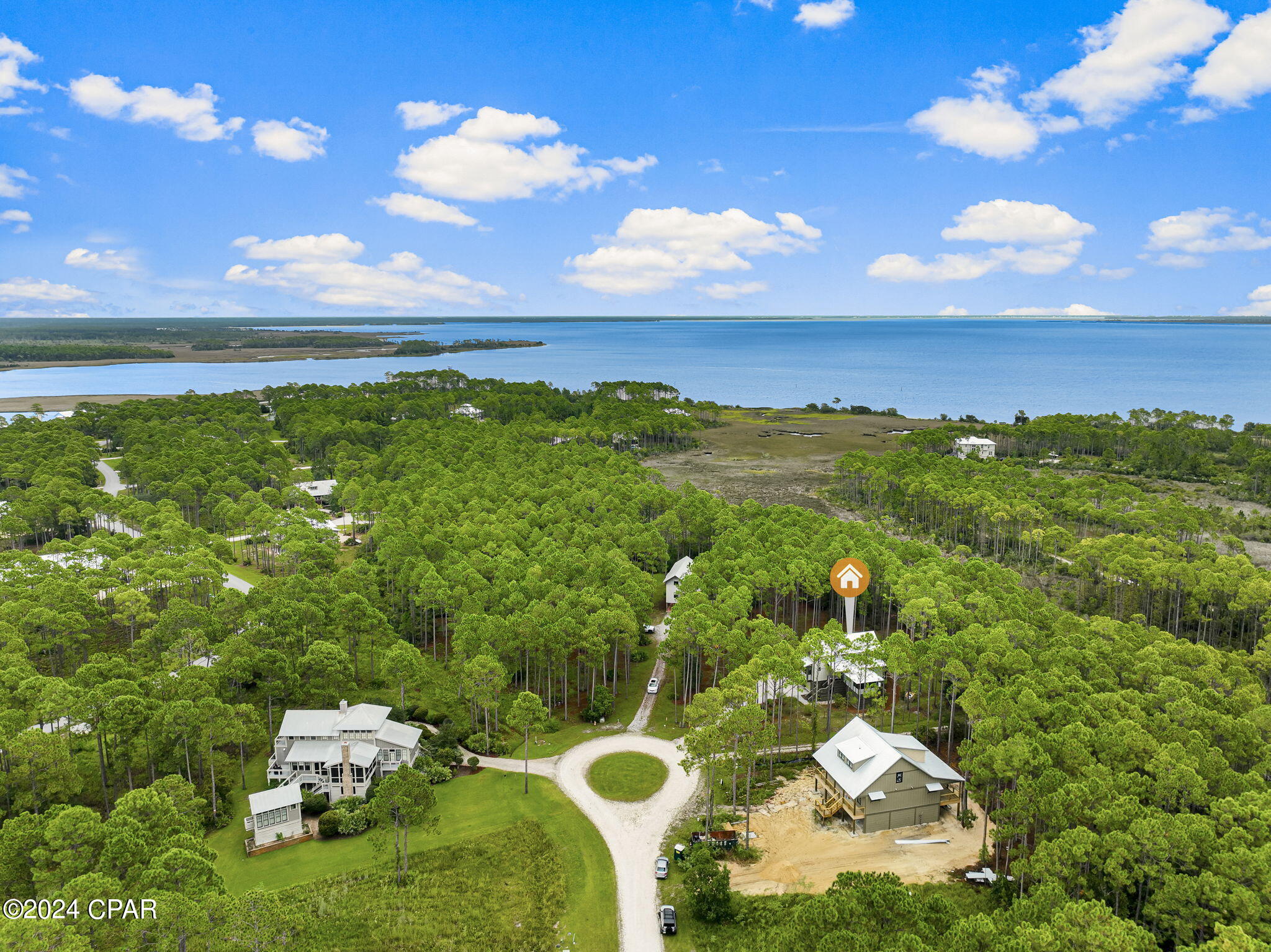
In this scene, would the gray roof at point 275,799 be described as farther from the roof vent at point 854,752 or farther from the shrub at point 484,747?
the roof vent at point 854,752

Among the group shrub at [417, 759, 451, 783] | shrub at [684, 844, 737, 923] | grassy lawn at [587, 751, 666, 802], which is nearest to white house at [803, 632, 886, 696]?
grassy lawn at [587, 751, 666, 802]

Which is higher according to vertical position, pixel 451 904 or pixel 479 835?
pixel 479 835

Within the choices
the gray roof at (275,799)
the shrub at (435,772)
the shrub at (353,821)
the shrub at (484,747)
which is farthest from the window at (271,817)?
the shrub at (484,747)

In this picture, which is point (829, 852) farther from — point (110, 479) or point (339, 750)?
point (110, 479)

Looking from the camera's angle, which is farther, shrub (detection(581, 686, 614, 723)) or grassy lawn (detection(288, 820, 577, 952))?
shrub (detection(581, 686, 614, 723))

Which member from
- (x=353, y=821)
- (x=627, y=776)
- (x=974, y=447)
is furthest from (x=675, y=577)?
(x=974, y=447)

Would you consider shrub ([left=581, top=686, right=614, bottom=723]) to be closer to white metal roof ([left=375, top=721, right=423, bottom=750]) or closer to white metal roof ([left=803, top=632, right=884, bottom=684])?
white metal roof ([left=375, top=721, right=423, bottom=750])

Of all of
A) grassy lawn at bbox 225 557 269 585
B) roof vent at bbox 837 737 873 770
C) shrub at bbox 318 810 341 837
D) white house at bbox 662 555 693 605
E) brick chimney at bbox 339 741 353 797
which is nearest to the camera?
shrub at bbox 318 810 341 837
